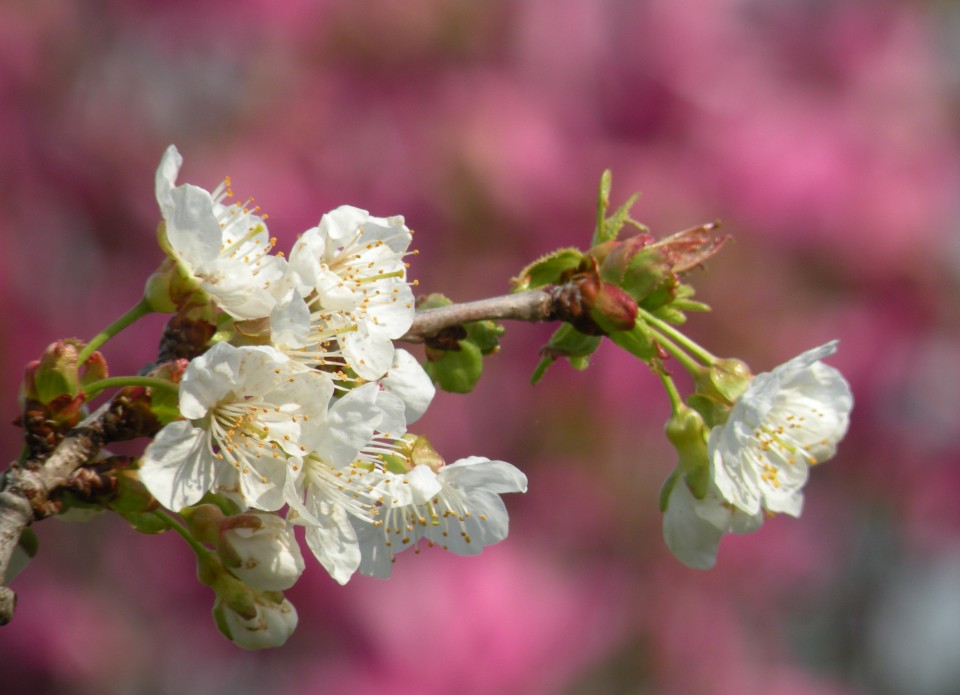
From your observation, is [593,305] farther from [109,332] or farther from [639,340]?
[109,332]

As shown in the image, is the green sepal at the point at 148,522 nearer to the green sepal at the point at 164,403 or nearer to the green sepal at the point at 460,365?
the green sepal at the point at 164,403

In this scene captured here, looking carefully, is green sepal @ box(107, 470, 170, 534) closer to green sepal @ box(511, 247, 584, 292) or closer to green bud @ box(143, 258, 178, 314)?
green bud @ box(143, 258, 178, 314)

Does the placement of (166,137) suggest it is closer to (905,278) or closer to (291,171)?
(291,171)

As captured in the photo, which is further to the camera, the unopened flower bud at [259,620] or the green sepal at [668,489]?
the green sepal at [668,489]

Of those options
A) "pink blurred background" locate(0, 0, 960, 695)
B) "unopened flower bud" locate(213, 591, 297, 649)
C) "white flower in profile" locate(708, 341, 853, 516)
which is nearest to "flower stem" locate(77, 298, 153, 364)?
"unopened flower bud" locate(213, 591, 297, 649)

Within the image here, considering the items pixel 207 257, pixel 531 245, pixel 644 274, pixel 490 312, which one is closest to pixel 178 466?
pixel 207 257

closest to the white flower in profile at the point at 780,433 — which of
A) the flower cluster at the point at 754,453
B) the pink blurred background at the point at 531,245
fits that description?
the flower cluster at the point at 754,453

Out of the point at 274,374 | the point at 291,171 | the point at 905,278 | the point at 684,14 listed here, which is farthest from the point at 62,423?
the point at 905,278
